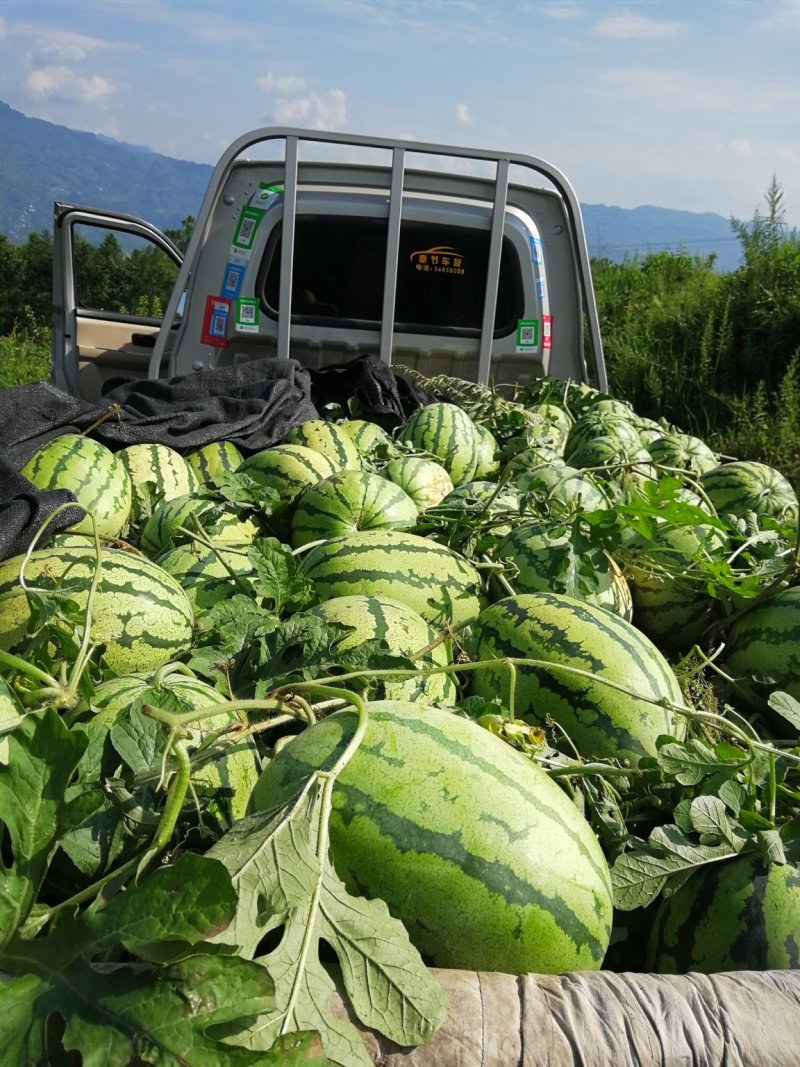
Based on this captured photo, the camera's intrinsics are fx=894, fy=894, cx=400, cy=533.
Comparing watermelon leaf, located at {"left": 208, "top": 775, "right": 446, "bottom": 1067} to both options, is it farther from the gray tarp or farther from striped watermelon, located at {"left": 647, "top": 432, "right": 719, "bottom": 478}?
striped watermelon, located at {"left": 647, "top": 432, "right": 719, "bottom": 478}

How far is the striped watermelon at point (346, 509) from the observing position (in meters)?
2.75

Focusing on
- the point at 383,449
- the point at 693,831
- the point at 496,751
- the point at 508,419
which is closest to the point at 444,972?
the point at 496,751

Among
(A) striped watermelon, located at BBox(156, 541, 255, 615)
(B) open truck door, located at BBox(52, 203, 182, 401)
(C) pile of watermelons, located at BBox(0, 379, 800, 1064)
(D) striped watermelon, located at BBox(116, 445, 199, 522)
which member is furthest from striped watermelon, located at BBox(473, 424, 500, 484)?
(B) open truck door, located at BBox(52, 203, 182, 401)

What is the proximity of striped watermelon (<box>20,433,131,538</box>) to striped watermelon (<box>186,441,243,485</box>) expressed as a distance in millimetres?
453

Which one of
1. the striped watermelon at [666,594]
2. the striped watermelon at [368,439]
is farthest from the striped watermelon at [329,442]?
the striped watermelon at [666,594]

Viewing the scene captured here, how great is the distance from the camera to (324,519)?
276 cm

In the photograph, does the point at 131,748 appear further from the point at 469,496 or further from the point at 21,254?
the point at 21,254

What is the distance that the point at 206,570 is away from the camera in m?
2.44

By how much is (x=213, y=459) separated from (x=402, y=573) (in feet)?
4.85

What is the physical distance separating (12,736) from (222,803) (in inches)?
16.7

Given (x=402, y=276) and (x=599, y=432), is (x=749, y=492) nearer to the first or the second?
(x=599, y=432)

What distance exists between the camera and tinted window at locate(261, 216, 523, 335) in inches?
213

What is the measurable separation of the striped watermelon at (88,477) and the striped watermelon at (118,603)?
666 mm

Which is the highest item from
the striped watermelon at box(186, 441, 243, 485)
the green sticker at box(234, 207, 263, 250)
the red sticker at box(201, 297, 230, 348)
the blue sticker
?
the green sticker at box(234, 207, 263, 250)
